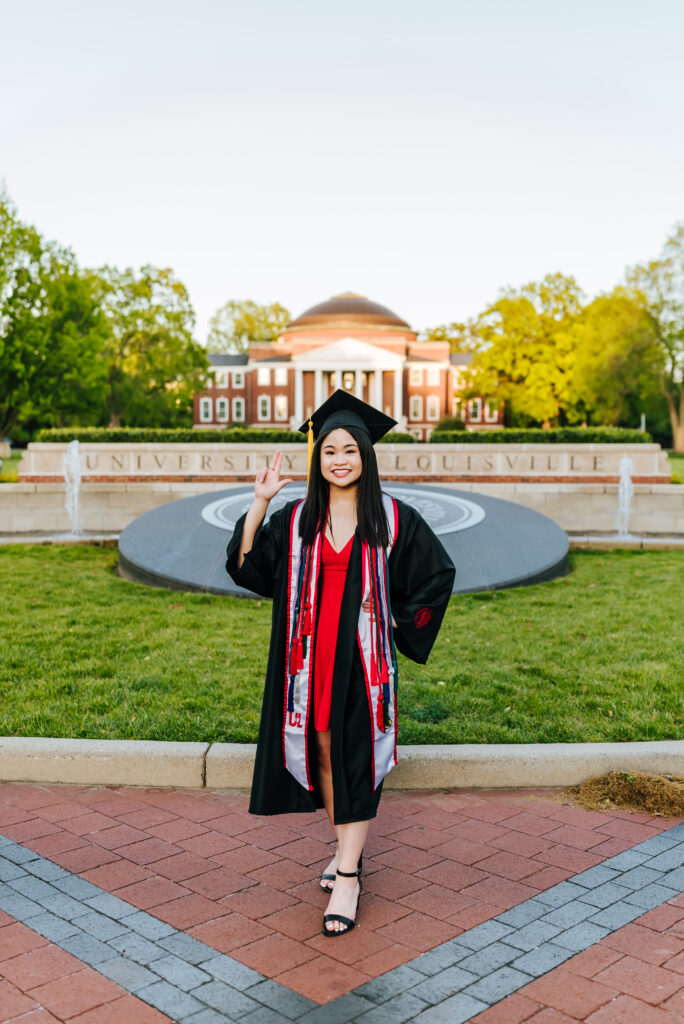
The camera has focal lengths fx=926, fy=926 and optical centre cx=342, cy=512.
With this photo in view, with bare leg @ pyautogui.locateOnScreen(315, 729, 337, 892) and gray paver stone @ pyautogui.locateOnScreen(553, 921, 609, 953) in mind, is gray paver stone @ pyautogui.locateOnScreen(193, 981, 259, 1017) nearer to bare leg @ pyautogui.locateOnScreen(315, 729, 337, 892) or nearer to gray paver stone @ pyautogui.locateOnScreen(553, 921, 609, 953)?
bare leg @ pyautogui.locateOnScreen(315, 729, 337, 892)

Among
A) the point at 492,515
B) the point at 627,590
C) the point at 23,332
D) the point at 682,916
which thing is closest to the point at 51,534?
the point at 492,515

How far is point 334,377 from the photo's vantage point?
7531 cm

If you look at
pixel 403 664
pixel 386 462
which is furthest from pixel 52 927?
pixel 386 462

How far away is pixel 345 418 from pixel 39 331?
30.7m

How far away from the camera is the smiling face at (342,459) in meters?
3.40

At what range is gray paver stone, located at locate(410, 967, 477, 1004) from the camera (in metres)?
2.75

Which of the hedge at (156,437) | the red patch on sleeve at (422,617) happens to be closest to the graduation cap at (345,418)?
the red patch on sleeve at (422,617)

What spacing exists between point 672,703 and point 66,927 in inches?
142

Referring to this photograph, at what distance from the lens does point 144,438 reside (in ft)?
71.5

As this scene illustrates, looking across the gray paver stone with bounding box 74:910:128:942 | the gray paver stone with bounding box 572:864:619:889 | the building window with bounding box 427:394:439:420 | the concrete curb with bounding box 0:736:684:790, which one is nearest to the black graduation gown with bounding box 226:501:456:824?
the gray paver stone with bounding box 74:910:128:942

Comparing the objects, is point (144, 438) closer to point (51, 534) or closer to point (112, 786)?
point (51, 534)

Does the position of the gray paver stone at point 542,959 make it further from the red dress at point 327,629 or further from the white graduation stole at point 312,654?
the red dress at point 327,629

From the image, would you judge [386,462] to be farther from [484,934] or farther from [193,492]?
[484,934]

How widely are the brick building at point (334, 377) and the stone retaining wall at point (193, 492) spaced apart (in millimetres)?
55204
